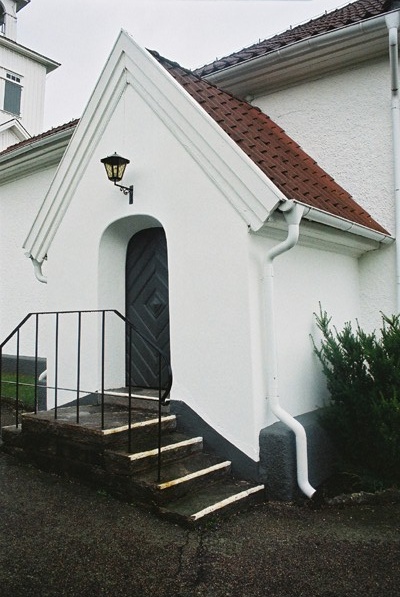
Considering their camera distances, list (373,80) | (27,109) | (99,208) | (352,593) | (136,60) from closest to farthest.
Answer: (352,593), (136,60), (99,208), (373,80), (27,109)

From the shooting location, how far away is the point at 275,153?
19.3 feet

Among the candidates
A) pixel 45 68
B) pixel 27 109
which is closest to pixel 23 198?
pixel 27 109

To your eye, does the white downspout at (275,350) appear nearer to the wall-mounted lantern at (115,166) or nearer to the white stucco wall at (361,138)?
the wall-mounted lantern at (115,166)

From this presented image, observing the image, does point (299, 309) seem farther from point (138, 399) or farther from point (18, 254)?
point (18, 254)

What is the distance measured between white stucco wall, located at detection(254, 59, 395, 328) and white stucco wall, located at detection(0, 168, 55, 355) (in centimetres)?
542

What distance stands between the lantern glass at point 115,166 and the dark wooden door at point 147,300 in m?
0.87

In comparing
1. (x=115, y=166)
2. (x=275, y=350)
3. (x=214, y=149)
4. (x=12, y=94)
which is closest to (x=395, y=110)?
(x=214, y=149)

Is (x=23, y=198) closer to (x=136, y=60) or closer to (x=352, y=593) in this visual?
(x=136, y=60)

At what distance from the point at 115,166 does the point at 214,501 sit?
142 inches

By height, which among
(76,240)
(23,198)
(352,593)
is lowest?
(352,593)

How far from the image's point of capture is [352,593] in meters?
2.97

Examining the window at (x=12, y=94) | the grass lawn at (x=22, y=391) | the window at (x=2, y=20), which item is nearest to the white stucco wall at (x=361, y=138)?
the grass lawn at (x=22, y=391)

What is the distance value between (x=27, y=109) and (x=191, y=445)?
64.8 feet

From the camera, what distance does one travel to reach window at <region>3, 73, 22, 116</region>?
65.1 ft
